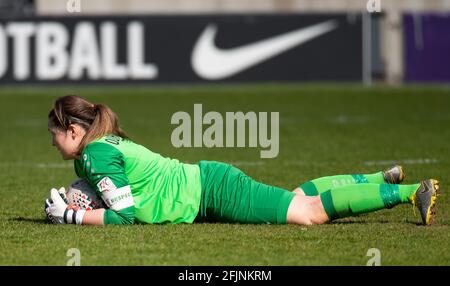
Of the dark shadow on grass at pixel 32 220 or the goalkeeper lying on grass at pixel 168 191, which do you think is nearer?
the goalkeeper lying on grass at pixel 168 191

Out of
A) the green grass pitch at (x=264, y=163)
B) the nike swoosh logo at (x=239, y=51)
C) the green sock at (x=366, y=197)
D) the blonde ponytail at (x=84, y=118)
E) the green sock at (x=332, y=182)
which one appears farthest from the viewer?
the nike swoosh logo at (x=239, y=51)

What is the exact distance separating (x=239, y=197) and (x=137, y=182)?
74cm

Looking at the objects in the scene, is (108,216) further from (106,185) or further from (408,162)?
(408,162)

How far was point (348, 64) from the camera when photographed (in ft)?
79.3

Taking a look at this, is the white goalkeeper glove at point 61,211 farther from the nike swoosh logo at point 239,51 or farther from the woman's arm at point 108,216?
the nike swoosh logo at point 239,51

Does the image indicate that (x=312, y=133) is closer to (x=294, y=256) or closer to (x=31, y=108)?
(x=31, y=108)

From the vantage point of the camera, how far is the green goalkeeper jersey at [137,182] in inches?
293

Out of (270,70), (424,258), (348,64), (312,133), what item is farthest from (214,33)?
(424,258)

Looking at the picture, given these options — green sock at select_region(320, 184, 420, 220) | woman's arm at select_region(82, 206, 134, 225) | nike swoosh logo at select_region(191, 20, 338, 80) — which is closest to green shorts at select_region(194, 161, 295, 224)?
green sock at select_region(320, 184, 420, 220)

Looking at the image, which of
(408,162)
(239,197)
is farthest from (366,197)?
(408,162)

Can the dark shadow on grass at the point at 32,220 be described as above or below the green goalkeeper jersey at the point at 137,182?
below

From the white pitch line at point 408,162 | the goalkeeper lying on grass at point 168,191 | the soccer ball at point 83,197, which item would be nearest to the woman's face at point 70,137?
the goalkeeper lying on grass at point 168,191

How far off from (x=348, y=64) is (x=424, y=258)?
17812 millimetres

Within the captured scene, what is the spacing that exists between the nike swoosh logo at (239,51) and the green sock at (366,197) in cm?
1626
